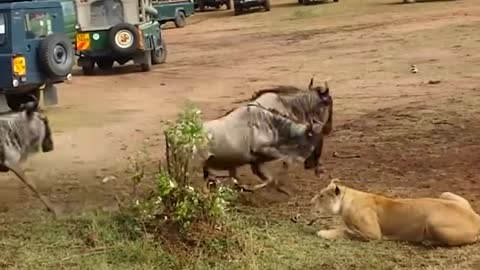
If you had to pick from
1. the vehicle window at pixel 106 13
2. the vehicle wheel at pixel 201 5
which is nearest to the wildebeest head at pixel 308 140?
the vehicle window at pixel 106 13

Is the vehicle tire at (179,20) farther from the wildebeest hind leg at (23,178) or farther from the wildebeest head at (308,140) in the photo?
the wildebeest head at (308,140)

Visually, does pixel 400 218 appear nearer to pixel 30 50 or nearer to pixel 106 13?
pixel 30 50

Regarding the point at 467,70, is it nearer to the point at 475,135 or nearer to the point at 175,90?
the point at 175,90

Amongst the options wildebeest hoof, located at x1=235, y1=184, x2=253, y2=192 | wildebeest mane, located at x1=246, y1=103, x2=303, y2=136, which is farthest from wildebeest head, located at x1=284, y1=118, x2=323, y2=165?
wildebeest hoof, located at x1=235, y1=184, x2=253, y2=192

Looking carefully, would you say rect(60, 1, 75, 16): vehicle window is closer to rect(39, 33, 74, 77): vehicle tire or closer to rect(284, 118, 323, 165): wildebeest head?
rect(39, 33, 74, 77): vehicle tire

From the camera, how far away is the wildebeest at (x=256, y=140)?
331 inches

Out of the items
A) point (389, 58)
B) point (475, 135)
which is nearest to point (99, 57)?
point (389, 58)

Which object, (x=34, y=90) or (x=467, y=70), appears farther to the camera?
(x=467, y=70)

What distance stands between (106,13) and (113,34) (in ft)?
2.79

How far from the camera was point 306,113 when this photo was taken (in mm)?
9109

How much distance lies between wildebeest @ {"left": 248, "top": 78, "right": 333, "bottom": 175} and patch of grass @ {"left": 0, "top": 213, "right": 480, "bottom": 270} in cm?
162

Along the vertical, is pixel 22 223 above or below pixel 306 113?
below

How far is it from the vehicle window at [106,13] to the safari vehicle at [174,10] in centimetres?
1168

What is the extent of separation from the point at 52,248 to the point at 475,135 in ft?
17.8
